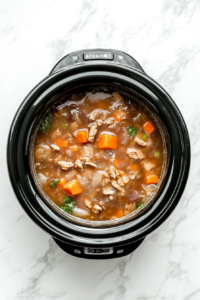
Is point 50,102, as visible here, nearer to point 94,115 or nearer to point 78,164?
point 94,115

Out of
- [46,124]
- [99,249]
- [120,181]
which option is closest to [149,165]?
[120,181]

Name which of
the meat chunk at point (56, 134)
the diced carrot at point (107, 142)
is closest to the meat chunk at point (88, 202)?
the diced carrot at point (107, 142)

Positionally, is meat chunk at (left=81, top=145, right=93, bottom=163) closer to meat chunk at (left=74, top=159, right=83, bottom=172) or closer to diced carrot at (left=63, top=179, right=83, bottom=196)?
meat chunk at (left=74, top=159, right=83, bottom=172)

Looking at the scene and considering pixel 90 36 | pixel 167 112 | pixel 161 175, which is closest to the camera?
pixel 167 112

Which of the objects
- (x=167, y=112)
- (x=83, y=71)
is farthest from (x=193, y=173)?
(x=83, y=71)

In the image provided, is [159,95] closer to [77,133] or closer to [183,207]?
[77,133]
